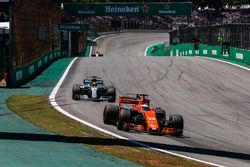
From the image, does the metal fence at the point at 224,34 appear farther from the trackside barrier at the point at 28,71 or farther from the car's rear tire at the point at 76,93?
the car's rear tire at the point at 76,93

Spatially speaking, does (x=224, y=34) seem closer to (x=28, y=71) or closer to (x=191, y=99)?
(x=28, y=71)

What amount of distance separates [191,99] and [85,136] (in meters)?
10.8

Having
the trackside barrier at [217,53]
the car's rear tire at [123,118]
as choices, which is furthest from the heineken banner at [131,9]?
the car's rear tire at [123,118]

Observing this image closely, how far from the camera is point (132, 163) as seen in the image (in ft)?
37.6

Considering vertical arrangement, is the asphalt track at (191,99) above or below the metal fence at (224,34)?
below

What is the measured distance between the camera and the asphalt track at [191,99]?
14.9 meters

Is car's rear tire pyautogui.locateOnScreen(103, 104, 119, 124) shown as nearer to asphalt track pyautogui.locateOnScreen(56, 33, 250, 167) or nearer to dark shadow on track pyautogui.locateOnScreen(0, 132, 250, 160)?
asphalt track pyautogui.locateOnScreen(56, 33, 250, 167)

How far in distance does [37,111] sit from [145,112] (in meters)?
4.25

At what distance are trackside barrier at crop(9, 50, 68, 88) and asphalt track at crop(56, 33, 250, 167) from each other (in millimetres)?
1925

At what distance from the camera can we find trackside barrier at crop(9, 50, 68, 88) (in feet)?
86.8

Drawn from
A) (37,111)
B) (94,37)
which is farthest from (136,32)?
(37,111)

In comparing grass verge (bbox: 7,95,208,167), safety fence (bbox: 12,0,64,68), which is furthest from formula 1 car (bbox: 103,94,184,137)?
safety fence (bbox: 12,0,64,68)

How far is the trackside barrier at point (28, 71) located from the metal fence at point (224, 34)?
1401 cm

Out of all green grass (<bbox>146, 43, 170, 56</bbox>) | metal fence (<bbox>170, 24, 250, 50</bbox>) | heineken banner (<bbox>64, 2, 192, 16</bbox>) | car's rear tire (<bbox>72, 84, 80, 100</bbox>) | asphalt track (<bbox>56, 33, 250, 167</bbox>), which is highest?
heineken banner (<bbox>64, 2, 192, 16</bbox>)
